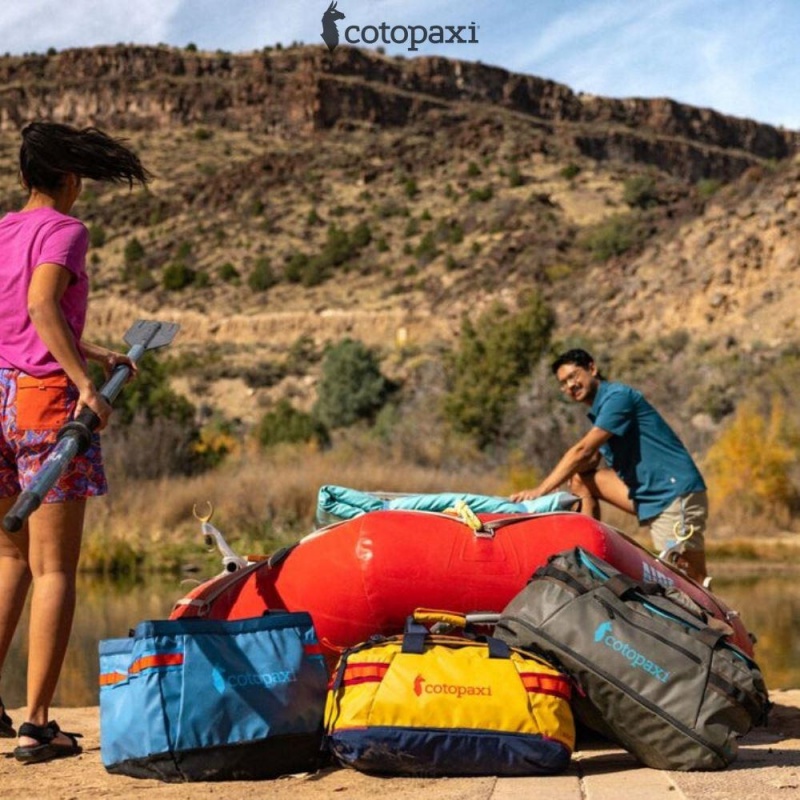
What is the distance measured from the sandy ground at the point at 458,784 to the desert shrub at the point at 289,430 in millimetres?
20087

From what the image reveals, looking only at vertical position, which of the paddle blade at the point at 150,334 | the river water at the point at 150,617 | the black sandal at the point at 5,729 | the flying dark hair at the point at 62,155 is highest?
the flying dark hair at the point at 62,155

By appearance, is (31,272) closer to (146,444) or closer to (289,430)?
(146,444)

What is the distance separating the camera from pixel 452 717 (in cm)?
380

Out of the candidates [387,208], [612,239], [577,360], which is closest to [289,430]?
[612,239]

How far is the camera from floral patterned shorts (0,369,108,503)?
4113 millimetres

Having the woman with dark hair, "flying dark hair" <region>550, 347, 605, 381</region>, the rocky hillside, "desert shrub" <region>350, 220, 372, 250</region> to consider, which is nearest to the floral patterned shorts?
the woman with dark hair

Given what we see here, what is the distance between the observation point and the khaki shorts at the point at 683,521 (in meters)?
6.32

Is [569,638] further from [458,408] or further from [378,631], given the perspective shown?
[458,408]

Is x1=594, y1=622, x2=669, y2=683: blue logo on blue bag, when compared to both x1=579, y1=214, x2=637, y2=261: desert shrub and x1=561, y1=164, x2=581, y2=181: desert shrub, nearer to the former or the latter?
x1=579, y1=214, x2=637, y2=261: desert shrub

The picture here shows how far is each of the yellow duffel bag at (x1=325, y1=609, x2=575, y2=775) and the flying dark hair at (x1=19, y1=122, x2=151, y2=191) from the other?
6.05 ft

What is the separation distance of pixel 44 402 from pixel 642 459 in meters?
3.20

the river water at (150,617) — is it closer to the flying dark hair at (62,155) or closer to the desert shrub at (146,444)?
the flying dark hair at (62,155)

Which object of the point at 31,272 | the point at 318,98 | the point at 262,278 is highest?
the point at 318,98

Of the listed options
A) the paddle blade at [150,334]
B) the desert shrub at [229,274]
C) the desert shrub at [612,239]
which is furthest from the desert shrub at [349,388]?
the paddle blade at [150,334]
